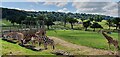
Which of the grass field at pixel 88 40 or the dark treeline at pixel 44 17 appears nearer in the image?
the grass field at pixel 88 40

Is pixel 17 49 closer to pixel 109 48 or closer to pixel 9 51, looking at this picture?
pixel 9 51

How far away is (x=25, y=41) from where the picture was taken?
1005 inches

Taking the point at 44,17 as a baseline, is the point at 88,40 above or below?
below

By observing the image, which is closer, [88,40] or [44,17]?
[88,40]

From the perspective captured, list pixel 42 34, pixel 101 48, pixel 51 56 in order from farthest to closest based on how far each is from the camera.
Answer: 1. pixel 42 34
2. pixel 101 48
3. pixel 51 56

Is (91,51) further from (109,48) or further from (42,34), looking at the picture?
(42,34)

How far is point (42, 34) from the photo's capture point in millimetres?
27172

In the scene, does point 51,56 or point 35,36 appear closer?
point 51,56

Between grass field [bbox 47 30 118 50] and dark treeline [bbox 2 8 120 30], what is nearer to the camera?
grass field [bbox 47 30 118 50]

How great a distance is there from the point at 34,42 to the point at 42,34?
1691 millimetres

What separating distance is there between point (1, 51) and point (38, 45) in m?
5.38

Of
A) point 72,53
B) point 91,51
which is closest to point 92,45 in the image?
point 91,51

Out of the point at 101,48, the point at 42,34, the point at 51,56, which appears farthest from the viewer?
the point at 42,34

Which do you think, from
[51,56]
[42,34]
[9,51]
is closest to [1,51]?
[9,51]
